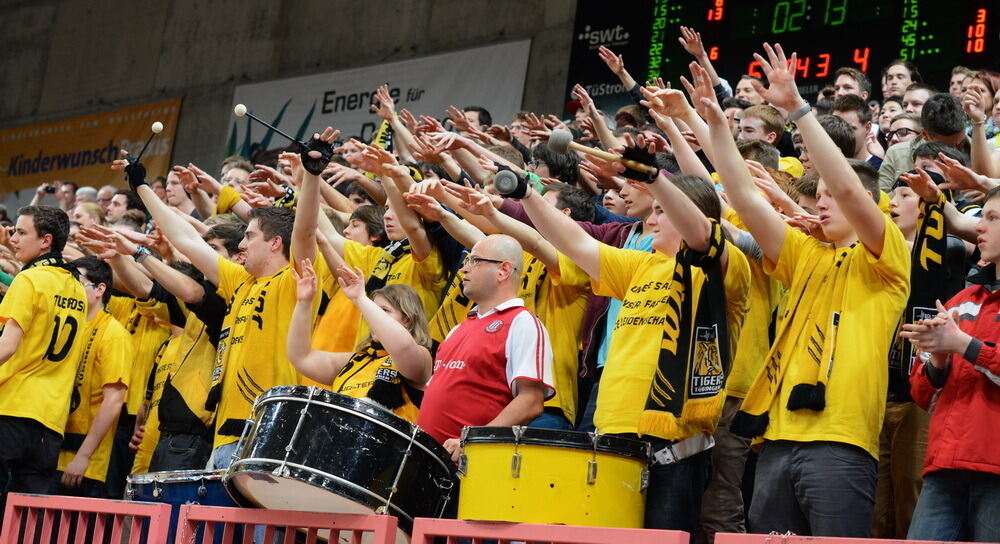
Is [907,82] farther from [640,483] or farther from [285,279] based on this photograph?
[640,483]

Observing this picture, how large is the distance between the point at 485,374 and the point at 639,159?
1.00 m

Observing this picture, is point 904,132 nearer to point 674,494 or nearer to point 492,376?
point 492,376

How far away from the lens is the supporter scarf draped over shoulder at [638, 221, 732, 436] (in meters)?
4.06

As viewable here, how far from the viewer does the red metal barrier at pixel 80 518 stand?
14.3 feet

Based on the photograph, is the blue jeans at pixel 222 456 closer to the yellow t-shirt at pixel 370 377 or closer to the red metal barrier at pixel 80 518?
the yellow t-shirt at pixel 370 377

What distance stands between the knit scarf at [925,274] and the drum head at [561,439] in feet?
3.52

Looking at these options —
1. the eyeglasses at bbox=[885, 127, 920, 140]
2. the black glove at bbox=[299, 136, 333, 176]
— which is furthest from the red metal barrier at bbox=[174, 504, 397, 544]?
the eyeglasses at bbox=[885, 127, 920, 140]

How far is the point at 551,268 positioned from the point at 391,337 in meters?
0.75

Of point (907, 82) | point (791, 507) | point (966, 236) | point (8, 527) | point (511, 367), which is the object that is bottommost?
point (8, 527)

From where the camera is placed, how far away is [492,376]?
4.53 metres

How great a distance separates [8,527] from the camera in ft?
15.7

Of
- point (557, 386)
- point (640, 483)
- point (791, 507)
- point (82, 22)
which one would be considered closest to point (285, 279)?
point (557, 386)

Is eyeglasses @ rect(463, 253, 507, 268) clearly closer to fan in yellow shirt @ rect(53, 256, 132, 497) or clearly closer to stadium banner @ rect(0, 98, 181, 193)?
fan in yellow shirt @ rect(53, 256, 132, 497)

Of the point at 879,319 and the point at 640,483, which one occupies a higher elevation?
the point at 879,319
